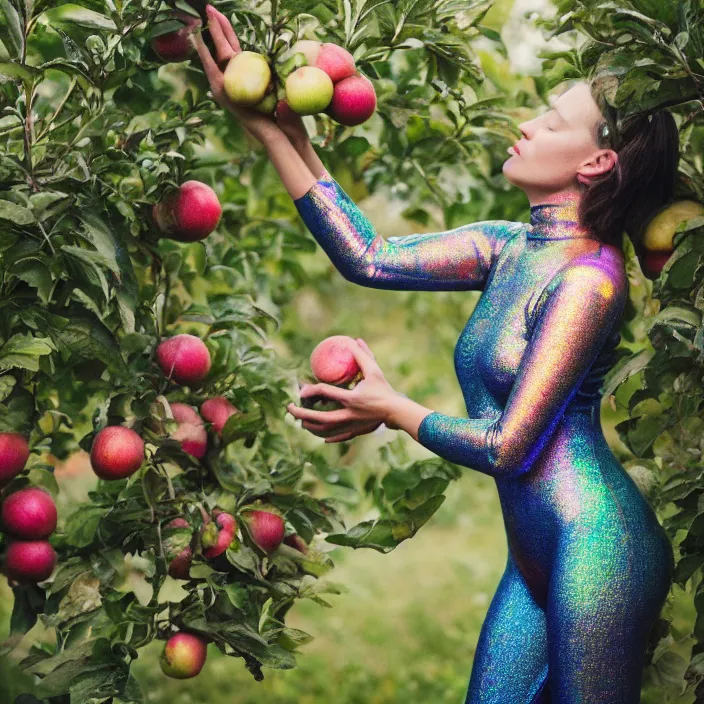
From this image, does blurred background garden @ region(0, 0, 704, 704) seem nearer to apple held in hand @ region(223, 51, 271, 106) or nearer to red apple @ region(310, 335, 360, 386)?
apple held in hand @ region(223, 51, 271, 106)

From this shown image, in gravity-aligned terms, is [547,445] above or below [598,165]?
below

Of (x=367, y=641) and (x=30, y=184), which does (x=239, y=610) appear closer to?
(x=30, y=184)

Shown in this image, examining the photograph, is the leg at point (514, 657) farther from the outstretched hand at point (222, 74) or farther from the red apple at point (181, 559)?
the outstretched hand at point (222, 74)

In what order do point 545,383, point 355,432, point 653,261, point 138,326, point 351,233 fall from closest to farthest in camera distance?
point 545,383 → point 355,432 → point 351,233 → point 653,261 → point 138,326

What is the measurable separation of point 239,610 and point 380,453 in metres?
0.55

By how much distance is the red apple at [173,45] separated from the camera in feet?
4.94

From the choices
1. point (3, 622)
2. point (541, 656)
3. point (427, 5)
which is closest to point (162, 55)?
point (427, 5)

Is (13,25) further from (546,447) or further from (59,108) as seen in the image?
(546,447)

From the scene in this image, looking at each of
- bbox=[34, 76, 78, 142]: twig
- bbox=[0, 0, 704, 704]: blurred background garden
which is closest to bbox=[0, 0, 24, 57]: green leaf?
bbox=[0, 0, 704, 704]: blurred background garden

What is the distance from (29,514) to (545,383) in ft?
2.74

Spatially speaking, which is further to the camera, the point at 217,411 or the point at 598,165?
the point at 217,411

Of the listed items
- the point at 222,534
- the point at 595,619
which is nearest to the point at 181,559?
the point at 222,534

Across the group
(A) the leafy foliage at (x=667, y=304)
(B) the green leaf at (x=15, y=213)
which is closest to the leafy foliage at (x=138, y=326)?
(B) the green leaf at (x=15, y=213)

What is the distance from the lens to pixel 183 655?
1655 millimetres
